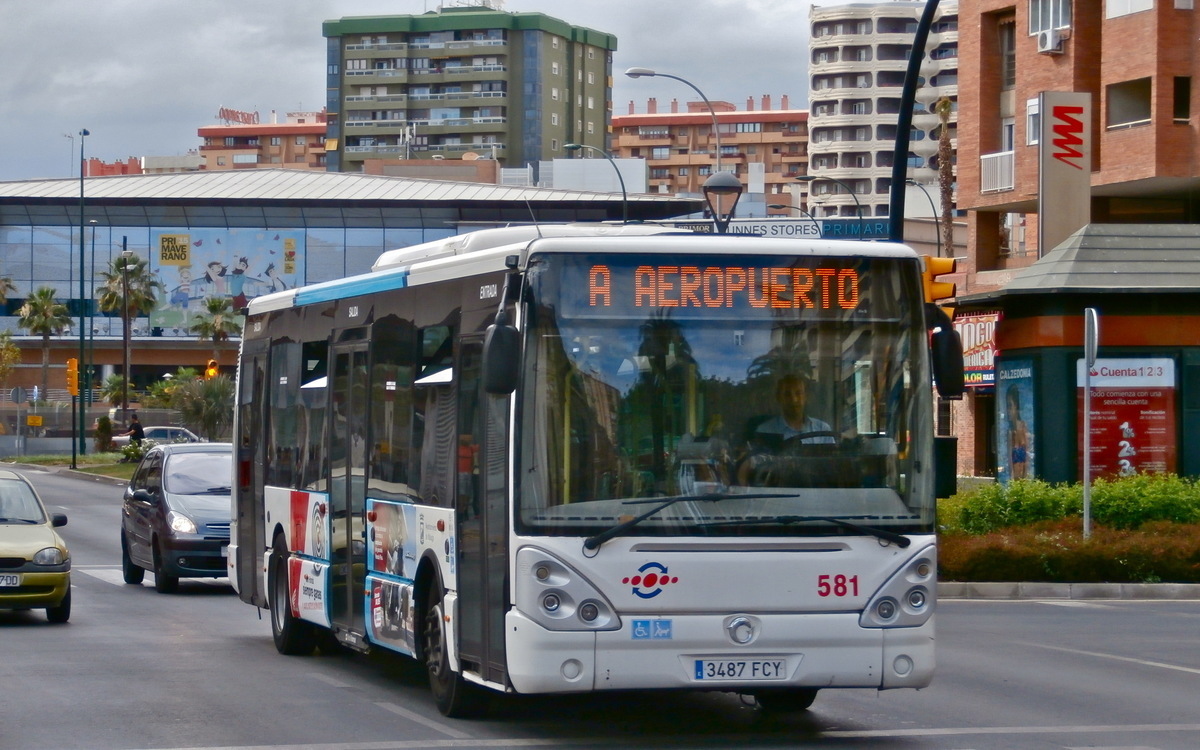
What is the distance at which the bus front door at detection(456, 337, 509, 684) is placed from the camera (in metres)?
9.04

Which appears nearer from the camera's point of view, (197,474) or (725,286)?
(725,286)

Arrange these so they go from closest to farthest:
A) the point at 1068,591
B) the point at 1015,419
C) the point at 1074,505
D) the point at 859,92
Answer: the point at 1068,591 < the point at 1074,505 < the point at 1015,419 < the point at 859,92

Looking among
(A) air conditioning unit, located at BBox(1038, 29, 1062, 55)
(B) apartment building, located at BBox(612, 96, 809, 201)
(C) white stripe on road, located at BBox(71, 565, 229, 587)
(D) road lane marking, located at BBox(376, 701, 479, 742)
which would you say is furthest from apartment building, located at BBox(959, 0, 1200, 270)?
(B) apartment building, located at BBox(612, 96, 809, 201)

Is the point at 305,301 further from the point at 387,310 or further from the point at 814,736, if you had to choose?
the point at 814,736

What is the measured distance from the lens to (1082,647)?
1434 cm

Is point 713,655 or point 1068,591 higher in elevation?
point 713,655

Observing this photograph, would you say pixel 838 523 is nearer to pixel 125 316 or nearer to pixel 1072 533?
pixel 1072 533

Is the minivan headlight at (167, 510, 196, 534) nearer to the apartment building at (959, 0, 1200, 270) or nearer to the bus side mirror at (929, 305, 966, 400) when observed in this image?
the bus side mirror at (929, 305, 966, 400)

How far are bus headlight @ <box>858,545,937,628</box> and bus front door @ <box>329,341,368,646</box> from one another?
3.80m

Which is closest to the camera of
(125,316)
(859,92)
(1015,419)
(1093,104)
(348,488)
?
(348,488)

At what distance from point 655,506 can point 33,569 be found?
857 centimetres

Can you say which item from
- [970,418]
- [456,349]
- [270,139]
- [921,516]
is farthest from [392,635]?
[270,139]

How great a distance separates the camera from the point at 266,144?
173375 millimetres

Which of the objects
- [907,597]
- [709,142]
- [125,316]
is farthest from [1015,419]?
[709,142]
